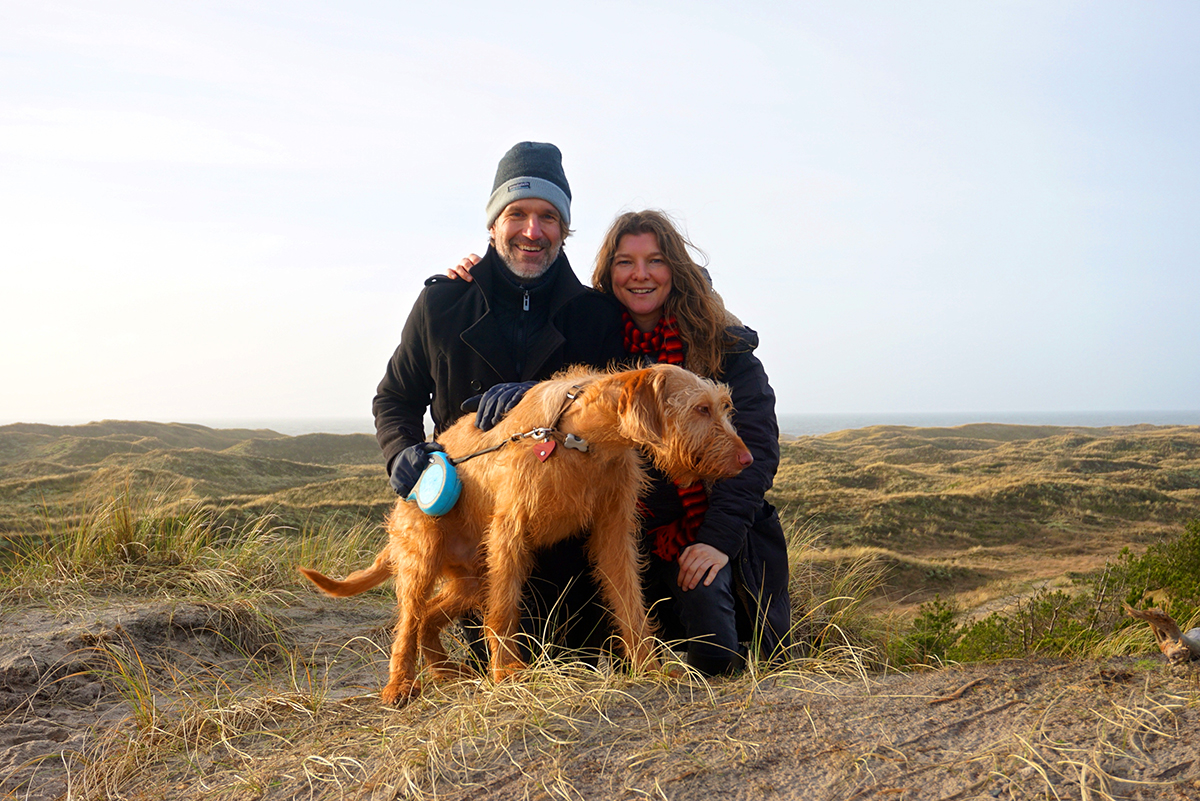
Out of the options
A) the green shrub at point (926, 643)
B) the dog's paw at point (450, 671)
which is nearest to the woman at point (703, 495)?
the green shrub at point (926, 643)

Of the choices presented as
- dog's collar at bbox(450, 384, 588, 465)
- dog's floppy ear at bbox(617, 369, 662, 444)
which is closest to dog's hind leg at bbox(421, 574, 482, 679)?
dog's collar at bbox(450, 384, 588, 465)

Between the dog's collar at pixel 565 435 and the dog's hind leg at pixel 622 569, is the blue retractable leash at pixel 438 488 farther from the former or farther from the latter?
the dog's hind leg at pixel 622 569

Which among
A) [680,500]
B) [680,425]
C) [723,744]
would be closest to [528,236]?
[680,500]

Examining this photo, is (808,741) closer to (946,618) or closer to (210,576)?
(946,618)

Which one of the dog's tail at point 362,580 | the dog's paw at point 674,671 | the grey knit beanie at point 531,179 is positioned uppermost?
the grey knit beanie at point 531,179

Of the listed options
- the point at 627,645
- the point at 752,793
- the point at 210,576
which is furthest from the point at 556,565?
the point at 210,576

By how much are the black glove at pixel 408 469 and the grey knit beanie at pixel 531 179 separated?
6.11 feet

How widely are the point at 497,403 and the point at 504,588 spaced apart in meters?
1.03

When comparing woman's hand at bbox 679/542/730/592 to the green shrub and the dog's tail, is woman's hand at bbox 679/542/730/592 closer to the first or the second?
the green shrub

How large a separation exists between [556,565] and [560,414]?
165 cm

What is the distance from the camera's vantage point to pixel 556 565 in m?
5.00

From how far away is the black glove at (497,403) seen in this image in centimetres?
415

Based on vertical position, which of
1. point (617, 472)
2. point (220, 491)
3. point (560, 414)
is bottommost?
point (220, 491)

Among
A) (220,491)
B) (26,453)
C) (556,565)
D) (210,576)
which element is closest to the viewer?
(556,565)
